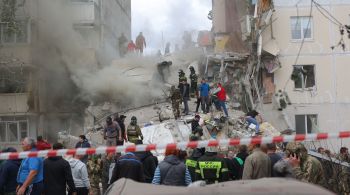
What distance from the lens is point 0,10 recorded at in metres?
27.2

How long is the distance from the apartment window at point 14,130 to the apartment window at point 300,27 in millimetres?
14911

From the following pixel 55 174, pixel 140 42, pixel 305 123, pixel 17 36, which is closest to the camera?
pixel 55 174

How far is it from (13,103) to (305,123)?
15.4 metres

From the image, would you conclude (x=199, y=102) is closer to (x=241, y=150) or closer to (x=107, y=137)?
(x=107, y=137)

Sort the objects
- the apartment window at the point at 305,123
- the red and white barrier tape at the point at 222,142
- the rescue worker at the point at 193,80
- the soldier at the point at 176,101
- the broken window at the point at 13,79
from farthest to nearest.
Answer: the broken window at the point at 13,79 < the apartment window at the point at 305,123 < the rescue worker at the point at 193,80 < the soldier at the point at 176,101 < the red and white barrier tape at the point at 222,142

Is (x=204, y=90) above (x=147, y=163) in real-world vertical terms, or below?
above

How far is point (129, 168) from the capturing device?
786 cm

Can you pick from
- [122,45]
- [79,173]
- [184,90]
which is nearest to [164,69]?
[184,90]

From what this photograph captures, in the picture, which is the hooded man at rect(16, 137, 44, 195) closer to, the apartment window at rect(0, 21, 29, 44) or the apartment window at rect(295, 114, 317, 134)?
the apartment window at rect(295, 114, 317, 134)

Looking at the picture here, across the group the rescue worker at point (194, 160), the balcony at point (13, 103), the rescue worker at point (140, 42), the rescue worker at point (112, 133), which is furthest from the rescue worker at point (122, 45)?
the rescue worker at point (194, 160)

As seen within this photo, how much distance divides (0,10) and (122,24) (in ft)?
49.0

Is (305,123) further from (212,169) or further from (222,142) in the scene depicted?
(222,142)

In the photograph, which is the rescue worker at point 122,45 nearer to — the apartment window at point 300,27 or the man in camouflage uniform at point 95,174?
the apartment window at point 300,27

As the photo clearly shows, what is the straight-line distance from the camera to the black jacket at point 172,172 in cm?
718
